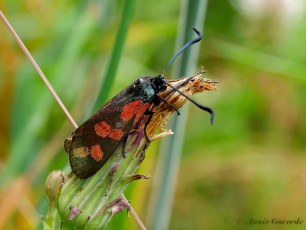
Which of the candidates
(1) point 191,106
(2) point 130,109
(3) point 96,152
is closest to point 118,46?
(2) point 130,109

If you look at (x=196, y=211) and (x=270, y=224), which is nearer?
(x=270, y=224)

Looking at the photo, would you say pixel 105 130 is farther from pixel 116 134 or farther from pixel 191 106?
pixel 191 106

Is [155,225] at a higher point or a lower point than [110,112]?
lower

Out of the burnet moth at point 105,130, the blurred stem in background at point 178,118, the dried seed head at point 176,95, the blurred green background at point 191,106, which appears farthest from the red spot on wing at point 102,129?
the blurred green background at point 191,106

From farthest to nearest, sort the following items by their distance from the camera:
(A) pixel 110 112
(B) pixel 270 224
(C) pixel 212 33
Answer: (C) pixel 212 33
(B) pixel 270 224
(A) pixel 110 112

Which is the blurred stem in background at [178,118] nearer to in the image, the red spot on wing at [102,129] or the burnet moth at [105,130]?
the burnet moth at [105,130]

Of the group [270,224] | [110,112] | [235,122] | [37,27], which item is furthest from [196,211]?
[110,112]

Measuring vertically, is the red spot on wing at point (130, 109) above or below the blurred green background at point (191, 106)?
above

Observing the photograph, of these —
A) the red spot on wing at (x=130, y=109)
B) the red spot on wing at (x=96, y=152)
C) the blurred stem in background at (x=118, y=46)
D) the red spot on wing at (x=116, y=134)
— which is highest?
the blurred stem in background at (x=118, y=46)

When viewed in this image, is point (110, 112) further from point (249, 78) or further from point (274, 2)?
point (274, 2)
